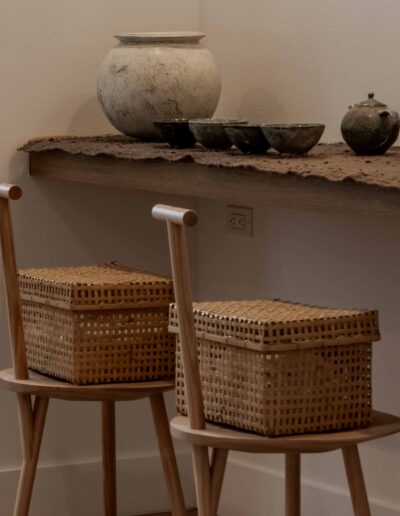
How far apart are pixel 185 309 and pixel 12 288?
1.82 feet

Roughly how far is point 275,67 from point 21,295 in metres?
0.93

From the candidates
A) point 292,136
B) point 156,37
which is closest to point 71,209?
point 156,37

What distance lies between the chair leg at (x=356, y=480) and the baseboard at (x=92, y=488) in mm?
1308

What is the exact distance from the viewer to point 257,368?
2.07m

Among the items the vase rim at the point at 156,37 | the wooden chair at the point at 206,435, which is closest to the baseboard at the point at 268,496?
the wooden chair at the point at 206,435

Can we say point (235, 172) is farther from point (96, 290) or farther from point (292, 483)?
point (292, 483)

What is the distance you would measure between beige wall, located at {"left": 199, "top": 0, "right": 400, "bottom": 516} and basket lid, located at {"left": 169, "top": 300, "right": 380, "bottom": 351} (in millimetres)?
511

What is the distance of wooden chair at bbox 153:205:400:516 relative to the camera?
204 cm

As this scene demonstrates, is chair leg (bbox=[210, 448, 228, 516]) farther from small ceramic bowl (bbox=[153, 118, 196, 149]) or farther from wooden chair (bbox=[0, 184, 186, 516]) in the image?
small ceramic bowl (bbox=[153, 118, 196, 149])

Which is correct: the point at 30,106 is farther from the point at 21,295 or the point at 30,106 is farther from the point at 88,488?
the point at 88,488

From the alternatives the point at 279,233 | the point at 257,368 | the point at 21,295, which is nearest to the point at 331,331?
the point at 257,368

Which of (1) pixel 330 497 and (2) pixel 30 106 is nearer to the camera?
(1) pixel 330 497

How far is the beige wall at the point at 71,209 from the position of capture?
10.4ft

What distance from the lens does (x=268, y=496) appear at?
318 centimetres
